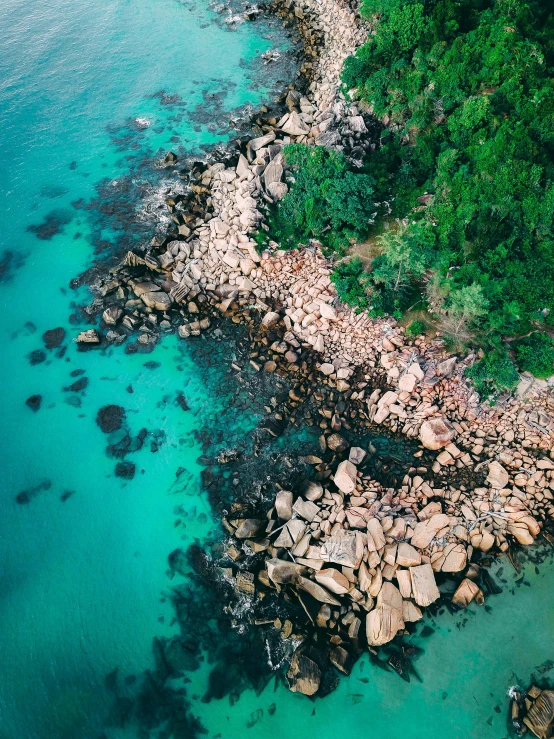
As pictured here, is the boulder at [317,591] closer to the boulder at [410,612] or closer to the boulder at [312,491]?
the boulder at [410,612]

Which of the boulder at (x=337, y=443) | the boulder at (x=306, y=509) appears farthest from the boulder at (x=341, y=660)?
the boulder at (x=337, y=443)

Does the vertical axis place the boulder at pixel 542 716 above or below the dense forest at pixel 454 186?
below

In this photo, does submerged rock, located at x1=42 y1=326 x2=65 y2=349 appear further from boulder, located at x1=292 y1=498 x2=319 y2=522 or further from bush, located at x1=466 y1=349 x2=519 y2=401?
bush, located at x1=466 y1=349 x2=519 y2=401

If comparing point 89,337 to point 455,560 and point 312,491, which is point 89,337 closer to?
point 312,491

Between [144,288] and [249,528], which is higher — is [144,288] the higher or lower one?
the higher one

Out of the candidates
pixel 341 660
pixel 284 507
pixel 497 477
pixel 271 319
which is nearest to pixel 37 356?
pixel 271 319

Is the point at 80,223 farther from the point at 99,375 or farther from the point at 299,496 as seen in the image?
the point at 299,496
